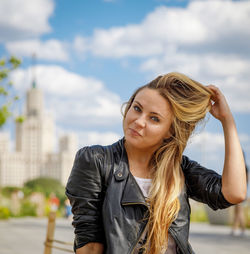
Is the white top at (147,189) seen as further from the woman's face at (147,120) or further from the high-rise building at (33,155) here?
the high-rise building at (33,155)

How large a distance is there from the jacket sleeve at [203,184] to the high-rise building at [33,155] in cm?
14060

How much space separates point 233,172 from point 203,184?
0.14 m

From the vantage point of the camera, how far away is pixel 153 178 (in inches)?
79.2

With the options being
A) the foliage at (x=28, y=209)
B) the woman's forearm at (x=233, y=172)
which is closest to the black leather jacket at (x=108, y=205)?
the woman's forearm at (x=233, y=172)

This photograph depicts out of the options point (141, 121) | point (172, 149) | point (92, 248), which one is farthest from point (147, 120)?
point (92, 248)

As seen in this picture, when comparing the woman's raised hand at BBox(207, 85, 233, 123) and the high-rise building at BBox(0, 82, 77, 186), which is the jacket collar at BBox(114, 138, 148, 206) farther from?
the high-rise building at BBox(0, 82, 77, 186)

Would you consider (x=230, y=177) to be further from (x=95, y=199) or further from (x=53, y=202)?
(x=53, y=202)

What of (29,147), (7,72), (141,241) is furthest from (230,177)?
(29,147)

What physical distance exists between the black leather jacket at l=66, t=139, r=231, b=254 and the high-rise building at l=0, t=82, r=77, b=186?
140769 mm

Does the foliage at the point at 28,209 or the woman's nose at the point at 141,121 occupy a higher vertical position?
the woman's nose at the point at 141,121

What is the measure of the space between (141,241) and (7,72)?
15426 mm

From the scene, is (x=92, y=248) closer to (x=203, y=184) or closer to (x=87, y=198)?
(x=87, y=198)

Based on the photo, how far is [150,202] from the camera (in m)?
1.94

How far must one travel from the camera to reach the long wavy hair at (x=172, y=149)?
6.27ft
